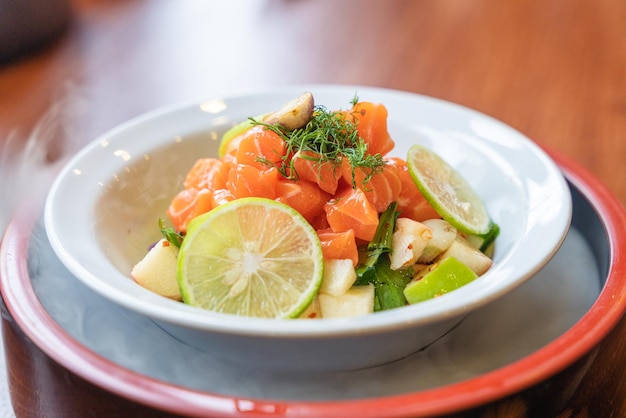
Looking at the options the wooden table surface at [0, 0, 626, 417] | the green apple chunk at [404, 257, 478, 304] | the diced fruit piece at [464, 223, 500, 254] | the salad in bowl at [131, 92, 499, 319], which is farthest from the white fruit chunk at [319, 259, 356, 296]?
the wooden table surface at [0, 0, 626, 417]

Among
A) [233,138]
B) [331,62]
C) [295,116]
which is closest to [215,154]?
[233,138]

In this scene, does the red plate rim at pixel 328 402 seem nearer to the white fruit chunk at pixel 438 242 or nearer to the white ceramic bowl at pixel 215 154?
the white ceramic bowl at pixel 215 154

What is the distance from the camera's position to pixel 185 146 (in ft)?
5.09

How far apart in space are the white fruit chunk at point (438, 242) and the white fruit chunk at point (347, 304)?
172 mm

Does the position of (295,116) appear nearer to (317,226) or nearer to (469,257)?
(317,226)

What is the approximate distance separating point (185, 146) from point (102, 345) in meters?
0.62

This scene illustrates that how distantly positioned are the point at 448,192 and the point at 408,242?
202 mm

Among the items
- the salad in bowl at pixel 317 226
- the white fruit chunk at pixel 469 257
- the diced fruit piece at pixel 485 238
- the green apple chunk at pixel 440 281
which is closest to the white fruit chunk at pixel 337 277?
the salad in bowl at pixel 317 226

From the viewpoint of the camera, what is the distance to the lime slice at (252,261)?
3.45ft

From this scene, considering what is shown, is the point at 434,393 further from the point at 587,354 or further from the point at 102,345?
the point at 102,345

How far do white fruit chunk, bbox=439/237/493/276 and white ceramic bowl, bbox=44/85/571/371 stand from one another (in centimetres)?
3

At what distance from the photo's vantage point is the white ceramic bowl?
0.92 m

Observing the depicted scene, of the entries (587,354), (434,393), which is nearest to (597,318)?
(587,354)

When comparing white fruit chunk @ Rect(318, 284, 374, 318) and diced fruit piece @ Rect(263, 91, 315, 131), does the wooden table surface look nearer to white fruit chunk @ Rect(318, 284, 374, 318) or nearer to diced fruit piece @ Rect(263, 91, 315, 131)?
diced fruit piece @ Rect(263, 91, 315, 131)
